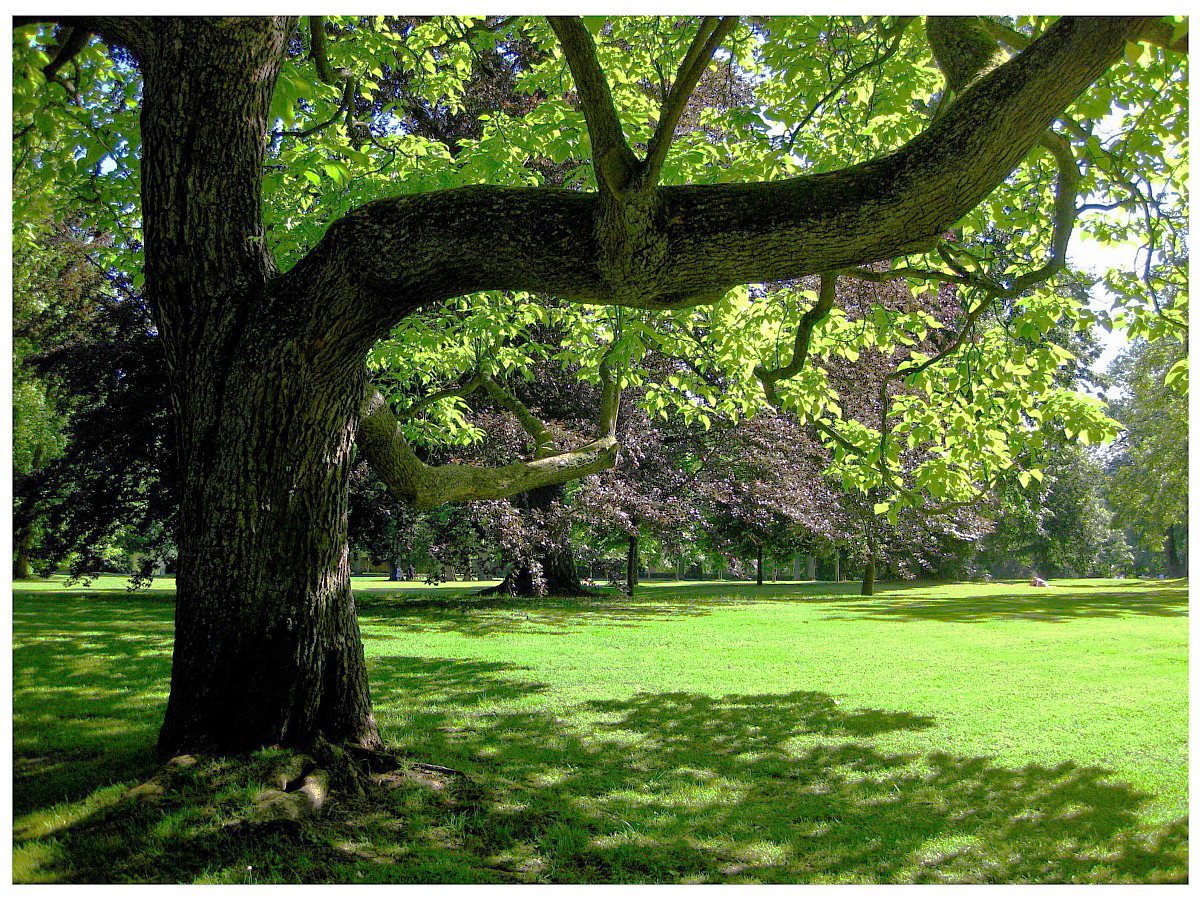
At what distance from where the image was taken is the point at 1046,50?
3770 mm

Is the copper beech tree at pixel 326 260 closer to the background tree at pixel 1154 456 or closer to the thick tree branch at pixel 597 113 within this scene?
the thick tree branch at pixel 597 113

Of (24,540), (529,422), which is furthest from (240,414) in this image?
(24,540)

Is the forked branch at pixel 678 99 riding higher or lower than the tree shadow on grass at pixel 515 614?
higher

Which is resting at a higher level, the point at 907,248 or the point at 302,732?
the point at 907,248

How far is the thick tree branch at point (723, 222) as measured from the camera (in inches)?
147

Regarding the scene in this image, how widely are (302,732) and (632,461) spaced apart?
41.8 feet

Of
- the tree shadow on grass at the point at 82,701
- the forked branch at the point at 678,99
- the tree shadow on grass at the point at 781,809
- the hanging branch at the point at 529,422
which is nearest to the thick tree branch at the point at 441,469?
the hanging branch at the point at 529,422

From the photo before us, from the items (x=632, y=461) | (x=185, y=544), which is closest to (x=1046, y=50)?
(x=185, y=544)

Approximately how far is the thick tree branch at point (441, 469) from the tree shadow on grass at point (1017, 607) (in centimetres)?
952

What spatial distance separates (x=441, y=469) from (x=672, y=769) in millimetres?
3318

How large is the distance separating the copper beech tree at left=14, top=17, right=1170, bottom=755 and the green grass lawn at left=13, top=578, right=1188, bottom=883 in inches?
24.9

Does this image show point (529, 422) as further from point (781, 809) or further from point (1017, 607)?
point (1017, 607)

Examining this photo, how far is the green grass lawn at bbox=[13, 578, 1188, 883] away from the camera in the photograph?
3.68 m
